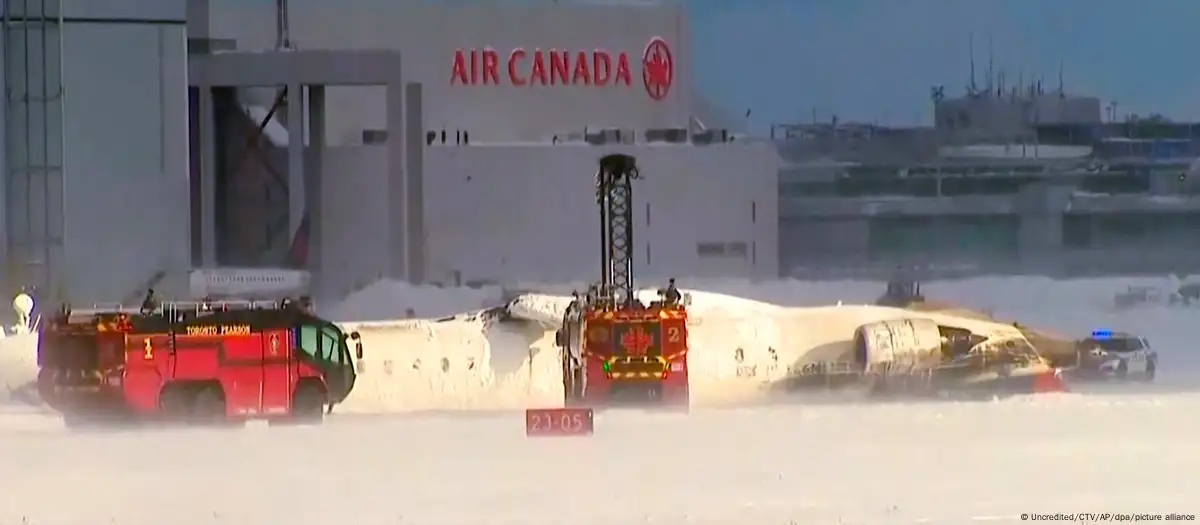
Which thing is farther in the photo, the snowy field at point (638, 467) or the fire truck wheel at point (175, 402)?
the fire truck wheel at point (175, 402)

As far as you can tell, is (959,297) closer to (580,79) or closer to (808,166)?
(808,166)

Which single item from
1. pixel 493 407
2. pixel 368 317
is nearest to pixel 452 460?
pixel 493 407

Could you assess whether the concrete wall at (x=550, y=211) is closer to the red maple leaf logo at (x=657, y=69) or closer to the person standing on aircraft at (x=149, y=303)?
the red maple leaf logo at (x=657, y=69)

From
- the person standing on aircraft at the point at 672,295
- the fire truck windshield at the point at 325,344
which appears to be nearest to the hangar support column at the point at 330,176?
the fire truck windshield at the point at 325,344

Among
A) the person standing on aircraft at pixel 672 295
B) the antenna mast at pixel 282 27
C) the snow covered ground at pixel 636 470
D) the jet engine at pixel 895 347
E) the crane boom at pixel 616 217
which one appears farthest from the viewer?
the antenna mast at pixel 282 27

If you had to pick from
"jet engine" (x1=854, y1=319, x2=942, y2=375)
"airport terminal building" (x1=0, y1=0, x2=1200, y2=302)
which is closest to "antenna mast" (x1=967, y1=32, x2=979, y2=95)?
"airport terminal building" (x1=0, y1=0, x2=1200, y2=302)

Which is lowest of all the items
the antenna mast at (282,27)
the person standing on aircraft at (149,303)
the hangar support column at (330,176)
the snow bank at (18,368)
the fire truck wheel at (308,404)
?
the fire truck wheel at (308,404)

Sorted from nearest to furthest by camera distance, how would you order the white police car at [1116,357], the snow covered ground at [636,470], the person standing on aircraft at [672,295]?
1. the snow covered ground at [636,470]
2. the person standing on aircraft at [672,295]
3. the white police car at [1116,357]
